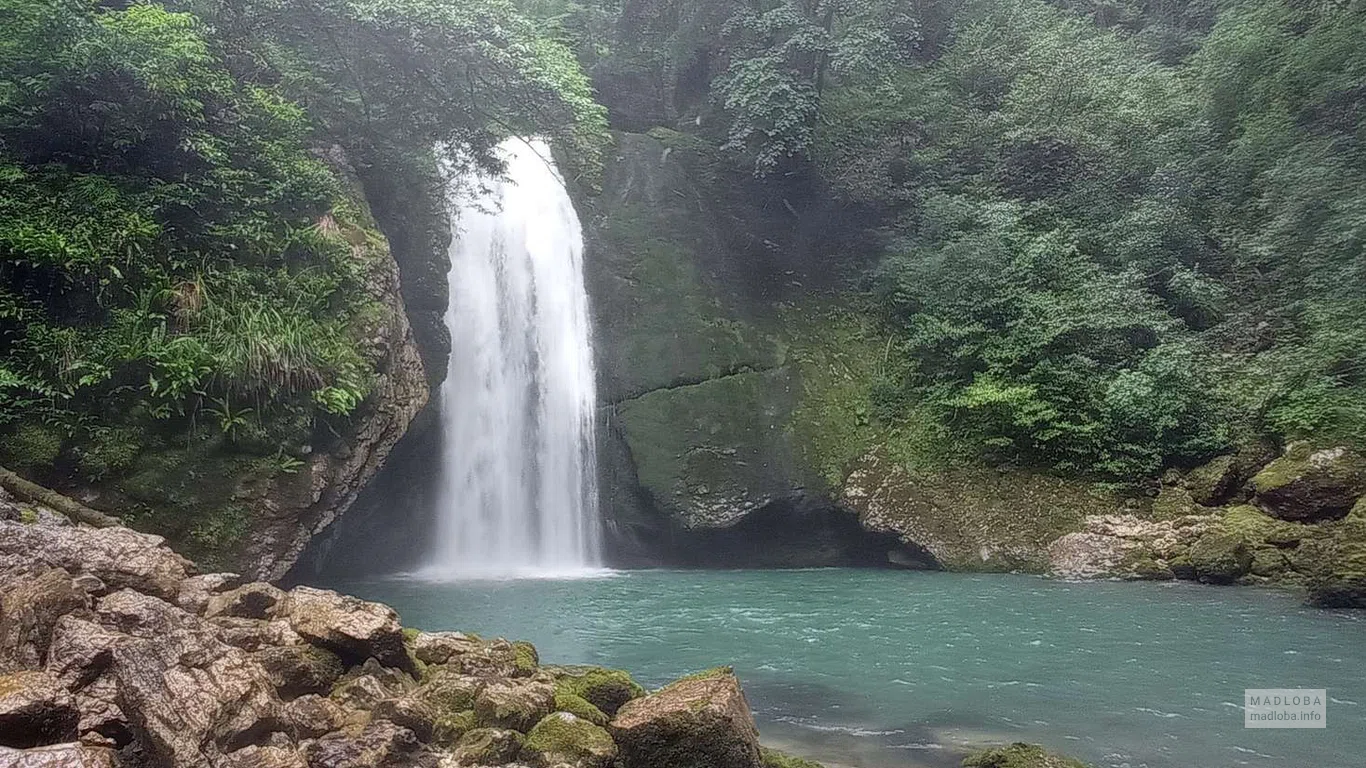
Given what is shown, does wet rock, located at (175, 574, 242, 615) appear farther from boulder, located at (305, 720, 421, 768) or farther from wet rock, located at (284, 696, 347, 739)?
boulder, located at (305, 720, 421, 768)

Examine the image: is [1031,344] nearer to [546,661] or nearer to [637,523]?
[637,523]

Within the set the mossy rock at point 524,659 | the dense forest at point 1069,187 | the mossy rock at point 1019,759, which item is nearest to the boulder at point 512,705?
the mossy rock at point 524,659

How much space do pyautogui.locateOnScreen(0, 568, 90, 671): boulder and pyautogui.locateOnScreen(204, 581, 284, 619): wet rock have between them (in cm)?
82

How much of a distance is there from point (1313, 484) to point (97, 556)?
13944 mm

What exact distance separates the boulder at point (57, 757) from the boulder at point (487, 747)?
1.59 m

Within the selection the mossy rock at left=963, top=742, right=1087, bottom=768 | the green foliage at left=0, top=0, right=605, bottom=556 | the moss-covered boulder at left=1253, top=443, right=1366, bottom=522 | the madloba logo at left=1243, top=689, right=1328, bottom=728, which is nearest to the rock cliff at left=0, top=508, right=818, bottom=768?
the mossy rock at left=963, top=742, right=1087, bottom=768

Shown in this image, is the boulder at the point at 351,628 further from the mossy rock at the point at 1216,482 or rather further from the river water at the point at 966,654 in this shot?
the mossy rock at the point at 1216,482

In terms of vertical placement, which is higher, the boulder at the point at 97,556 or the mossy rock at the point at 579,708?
the boulder at the point at 97,556

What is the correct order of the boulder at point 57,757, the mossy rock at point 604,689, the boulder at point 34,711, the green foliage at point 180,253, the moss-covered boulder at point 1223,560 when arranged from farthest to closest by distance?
1. the moss-covered boulder at point 1223,560
2. the green foliage at point 180,253
3. the mossy rock at point 604,689
4. the boulder at point 34,711
5. the boulder at point 57,757

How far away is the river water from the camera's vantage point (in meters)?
5.77

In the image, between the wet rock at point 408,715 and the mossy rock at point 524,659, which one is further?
the mossy rock at point 524,659

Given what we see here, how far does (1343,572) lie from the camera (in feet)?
32.0

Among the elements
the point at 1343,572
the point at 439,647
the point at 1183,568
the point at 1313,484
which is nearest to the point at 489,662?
the point at 439,647

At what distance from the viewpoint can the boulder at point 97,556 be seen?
496 centimetres
